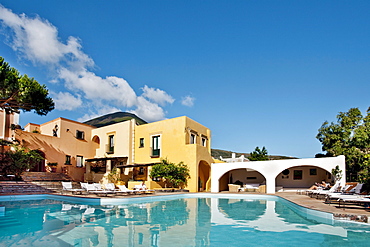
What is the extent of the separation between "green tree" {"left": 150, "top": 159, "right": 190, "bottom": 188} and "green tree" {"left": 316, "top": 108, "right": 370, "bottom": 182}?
446 inches

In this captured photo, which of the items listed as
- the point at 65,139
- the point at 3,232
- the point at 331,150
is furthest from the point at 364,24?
the point at 65,139

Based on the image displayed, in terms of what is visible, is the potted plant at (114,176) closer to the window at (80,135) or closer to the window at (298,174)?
the window at (80,135)

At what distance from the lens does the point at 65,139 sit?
24234 mm

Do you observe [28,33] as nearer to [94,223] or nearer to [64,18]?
[64,18]

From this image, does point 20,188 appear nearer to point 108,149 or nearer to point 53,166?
point 53,166

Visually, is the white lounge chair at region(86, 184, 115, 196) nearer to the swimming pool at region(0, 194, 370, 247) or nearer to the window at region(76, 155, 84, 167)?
the swimming pool at region(0, 194, 370, 247)

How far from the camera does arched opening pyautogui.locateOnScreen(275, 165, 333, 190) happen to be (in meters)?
20.6

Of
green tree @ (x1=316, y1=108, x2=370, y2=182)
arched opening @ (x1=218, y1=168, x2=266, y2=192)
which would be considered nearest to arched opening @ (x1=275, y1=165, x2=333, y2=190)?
arched opening @ (x1=218, y1=168, x2=266, y2=192)

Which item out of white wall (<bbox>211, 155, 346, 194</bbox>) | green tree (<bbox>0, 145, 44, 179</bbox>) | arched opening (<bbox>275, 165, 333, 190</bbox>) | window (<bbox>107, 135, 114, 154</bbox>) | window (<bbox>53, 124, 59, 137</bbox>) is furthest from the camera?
window (<bbox>107, 135, 114, 154</bbox>)

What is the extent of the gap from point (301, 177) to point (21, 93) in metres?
19.6

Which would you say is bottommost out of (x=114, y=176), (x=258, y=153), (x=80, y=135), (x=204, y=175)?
(x=114, y=176)

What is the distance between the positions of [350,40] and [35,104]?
59.2 feet

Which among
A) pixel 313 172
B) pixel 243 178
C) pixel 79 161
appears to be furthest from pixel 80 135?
pixel 313 172

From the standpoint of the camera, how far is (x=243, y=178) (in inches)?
927
